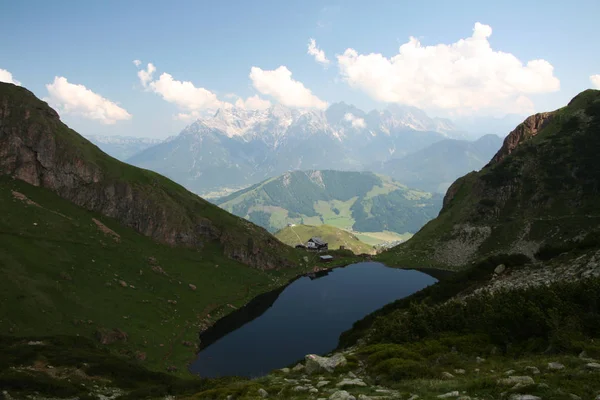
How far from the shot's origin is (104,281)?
261 feet

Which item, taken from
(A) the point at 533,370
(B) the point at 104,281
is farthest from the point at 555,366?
(B) the point at 104,281

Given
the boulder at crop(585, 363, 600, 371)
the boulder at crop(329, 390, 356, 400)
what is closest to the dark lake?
the boulder at crop(329, 390, 356, 400)

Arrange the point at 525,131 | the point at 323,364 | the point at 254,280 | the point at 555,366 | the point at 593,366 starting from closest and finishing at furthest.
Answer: the point at 593,366, the point at 555,366, the point at 323,364, the point at 254,280, the point at 525,131

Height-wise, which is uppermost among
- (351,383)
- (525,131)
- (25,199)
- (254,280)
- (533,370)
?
(525,131)

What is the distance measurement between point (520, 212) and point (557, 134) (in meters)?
40.9

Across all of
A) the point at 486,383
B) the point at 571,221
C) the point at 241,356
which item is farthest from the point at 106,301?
the point at 571,221

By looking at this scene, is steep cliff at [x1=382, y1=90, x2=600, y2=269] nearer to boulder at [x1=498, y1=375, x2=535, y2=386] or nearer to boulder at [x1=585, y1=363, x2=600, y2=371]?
boulder at [x1=585, y1=363, x2=600, y2=371]

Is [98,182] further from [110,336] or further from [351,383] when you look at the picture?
[351,383]

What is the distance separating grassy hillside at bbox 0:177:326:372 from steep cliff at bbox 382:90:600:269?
232ft

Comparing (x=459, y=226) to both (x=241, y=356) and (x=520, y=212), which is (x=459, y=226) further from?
(x=241, y=356)

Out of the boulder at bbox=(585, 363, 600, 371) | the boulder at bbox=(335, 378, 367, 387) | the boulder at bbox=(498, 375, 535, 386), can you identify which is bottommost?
the boulder at bbox=(335, 378, 367, 387)

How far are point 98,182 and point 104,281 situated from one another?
1769 inches

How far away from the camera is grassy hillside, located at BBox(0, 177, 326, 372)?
208 ft

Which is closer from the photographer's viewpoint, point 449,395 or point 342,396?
point 449,395
